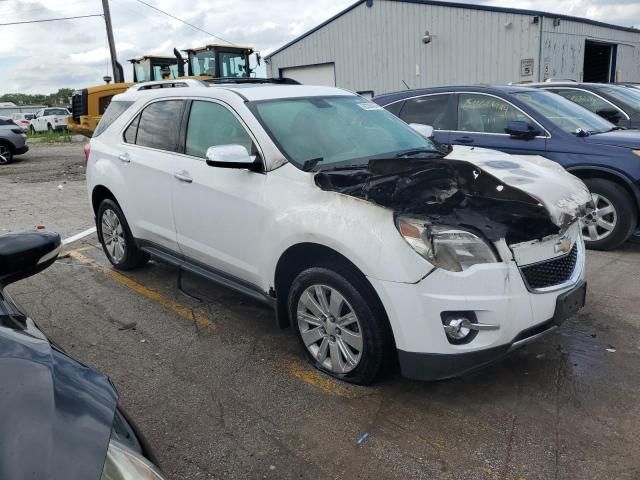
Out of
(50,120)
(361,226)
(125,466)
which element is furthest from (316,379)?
(50,120)

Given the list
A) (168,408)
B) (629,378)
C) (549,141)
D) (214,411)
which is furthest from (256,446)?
(549,141)

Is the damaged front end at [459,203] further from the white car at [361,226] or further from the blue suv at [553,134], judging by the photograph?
the blue suv at [553,134]

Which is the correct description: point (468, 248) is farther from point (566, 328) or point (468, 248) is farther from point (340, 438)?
point (566, 328)

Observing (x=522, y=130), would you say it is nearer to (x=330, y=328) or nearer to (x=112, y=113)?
(x=330, y=328)

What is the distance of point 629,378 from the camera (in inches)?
131

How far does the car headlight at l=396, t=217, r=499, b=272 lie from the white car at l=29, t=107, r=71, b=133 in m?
35.5

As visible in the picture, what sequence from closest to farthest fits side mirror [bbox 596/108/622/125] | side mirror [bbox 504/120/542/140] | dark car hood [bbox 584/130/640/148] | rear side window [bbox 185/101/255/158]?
rear side window [bbox 185/101/255/158] < dark car hood [bbox 584/130/640/148] < side mirror [bbox 504/120/542/140] < side mirror [bbox 596/108/622/125]

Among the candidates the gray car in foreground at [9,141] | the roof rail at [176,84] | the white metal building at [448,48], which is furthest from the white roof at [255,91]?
the white metal building at [448,48]

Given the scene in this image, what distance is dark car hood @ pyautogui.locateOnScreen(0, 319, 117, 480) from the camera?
1.22m

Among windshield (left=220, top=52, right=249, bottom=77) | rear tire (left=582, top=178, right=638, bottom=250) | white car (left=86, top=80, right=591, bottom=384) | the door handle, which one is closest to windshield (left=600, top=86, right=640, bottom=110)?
rear tire (left=582, top=178, right=638, bottom=250)

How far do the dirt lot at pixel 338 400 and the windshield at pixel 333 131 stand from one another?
139 centimetres

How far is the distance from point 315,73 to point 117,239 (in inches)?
811

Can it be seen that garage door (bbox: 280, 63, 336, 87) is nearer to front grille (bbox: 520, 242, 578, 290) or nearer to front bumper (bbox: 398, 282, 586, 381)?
front grille (bbox: 520, 242, 578, 290)

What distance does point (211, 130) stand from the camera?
418 centimetres
